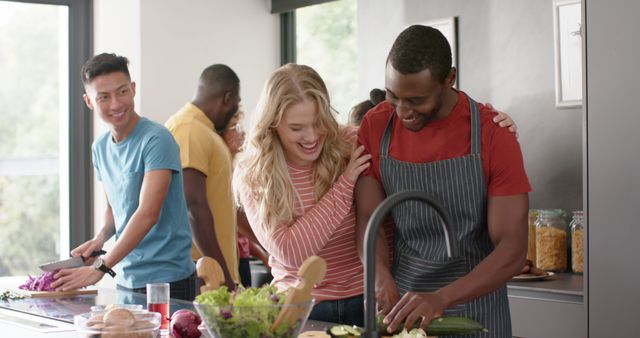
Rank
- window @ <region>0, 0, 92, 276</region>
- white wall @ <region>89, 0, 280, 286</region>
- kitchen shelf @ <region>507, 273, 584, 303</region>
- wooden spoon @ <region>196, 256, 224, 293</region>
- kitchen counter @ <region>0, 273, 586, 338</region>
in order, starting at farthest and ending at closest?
window @ <region>0, 0, 92, 276</region>, white wall @ <region>89, 0, 280, 286</region>, kitchen shelf @ <region>507, 273, 584, 303</region>, kitchen counter @ <region>0, 273, 586, 338</region>, wooden spoon @ <region>196, 256, 224, 293</region>

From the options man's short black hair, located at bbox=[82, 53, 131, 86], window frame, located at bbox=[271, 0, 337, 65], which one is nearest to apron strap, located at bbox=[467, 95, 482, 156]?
man's short black hair, located at bbox=[82, 53, 131, 86]

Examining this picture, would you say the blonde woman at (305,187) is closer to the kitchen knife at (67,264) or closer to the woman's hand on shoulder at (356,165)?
the woman's hand on shoulder at (356,165)

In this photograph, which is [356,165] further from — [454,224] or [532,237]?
[532,237]

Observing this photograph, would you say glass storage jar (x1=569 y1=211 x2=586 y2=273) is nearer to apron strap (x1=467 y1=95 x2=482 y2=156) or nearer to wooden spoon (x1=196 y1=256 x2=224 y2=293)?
apron strap (x1=467 y1=95 x2=482 y2=156)

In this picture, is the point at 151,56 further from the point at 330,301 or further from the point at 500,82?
the point at 330,301

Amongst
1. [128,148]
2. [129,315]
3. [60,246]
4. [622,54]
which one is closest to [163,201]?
[128,148]

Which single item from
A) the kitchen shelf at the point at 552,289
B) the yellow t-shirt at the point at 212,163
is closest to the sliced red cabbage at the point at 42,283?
the yellow t-shirt at the point at 212,163

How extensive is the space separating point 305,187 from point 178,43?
264 cm

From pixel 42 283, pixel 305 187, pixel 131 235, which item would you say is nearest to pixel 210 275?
pixel 305 187

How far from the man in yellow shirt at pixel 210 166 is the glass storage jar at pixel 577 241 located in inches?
54.4

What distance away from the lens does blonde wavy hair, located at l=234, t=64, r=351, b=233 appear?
2.44 meters

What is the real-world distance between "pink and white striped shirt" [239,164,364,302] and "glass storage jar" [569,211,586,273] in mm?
1448

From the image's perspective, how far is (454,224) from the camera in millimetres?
2291

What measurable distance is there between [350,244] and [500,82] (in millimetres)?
1796
